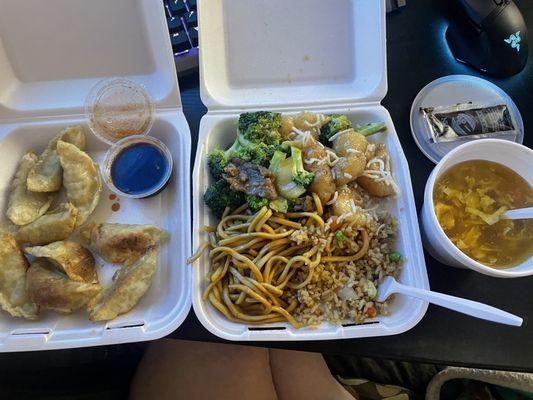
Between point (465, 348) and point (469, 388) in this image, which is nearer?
point (465, 348)

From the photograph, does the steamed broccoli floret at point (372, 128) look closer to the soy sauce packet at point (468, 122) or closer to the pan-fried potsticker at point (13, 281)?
the soy sauce packet at point (468, 122)

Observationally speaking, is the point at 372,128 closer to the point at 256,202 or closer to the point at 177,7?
the point at 256,202

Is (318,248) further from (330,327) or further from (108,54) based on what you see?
(108,54)

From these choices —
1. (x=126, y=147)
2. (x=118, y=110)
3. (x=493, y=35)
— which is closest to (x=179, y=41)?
(x=118, y=110)

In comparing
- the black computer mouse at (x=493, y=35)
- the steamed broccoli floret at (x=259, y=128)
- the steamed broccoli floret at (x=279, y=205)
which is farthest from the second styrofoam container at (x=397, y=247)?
the black computer mouse at (x=493, y=35)

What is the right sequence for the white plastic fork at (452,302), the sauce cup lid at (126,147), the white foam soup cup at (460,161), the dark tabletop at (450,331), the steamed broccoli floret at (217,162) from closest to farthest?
the white plastic fork at (452,302) < the white foam soup cup at (460,161) < the dark tabletop at (450,331) < the steamed broccoli floret at (217,162) < the sauce cup lid at (126,147)

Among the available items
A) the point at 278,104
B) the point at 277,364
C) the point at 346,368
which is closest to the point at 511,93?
the point at 278,104

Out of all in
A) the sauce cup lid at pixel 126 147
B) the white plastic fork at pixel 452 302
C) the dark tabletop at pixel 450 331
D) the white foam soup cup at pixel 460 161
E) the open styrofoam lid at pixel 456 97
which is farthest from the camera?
the open styrofoam lid at pixel 456 97
